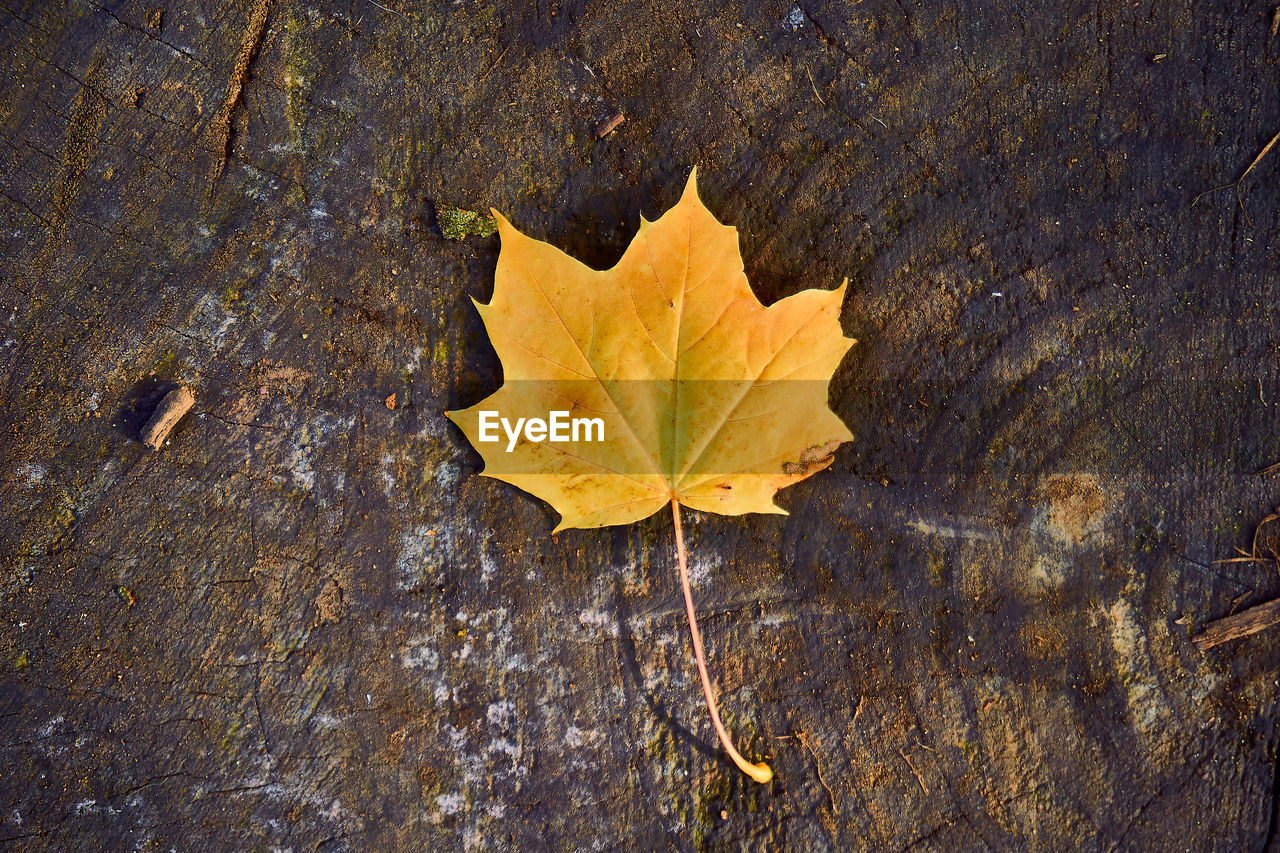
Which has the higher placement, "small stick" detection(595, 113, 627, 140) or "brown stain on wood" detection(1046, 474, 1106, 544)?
"small stick" detection(595, 113, 627, 140)

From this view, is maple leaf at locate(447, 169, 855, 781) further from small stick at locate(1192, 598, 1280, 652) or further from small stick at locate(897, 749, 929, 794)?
small stick at locate(1192, 598, 1280, 652)

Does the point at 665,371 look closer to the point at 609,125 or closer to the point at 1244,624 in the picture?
the point at 609,125

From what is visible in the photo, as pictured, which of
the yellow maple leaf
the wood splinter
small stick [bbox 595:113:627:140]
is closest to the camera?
the yellow maple leaf

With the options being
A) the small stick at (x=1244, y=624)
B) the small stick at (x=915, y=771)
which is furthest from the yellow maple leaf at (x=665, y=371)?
the small stick at (x=1244, y=624)

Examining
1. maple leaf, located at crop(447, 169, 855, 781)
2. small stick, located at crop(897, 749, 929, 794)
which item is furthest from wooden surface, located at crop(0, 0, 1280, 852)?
maple leaf, located at crop(447, 169, 855, 781)

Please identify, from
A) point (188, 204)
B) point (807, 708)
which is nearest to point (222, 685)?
point (188, 204)

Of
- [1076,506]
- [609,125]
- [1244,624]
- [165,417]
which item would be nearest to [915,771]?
[1076,506]
